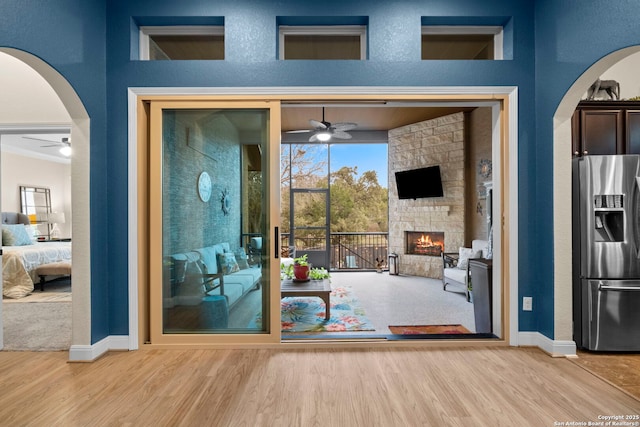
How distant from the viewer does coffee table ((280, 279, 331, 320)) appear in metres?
3.90

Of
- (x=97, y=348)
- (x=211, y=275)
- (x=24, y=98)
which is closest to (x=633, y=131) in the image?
(x=211, y=275)

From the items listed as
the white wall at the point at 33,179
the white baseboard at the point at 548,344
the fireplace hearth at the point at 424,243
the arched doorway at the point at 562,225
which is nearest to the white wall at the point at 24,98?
the arched doorway at the point at 562,225

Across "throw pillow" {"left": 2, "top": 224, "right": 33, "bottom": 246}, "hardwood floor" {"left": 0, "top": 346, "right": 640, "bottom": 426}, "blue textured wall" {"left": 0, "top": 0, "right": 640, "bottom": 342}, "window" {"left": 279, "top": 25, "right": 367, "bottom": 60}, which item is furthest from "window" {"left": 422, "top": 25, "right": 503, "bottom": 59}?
"throw pillow" {"left": 2, "top": 224, "right": 33, "bottom": 246}

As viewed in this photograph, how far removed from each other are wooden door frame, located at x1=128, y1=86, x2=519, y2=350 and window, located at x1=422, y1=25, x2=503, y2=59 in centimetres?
41

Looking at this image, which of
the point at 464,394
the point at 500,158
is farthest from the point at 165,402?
the point at 500,158

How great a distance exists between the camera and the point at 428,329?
152 inches

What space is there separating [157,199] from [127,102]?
2.80 ft

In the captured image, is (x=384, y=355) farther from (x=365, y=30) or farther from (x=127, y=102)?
(x=127, y=102)

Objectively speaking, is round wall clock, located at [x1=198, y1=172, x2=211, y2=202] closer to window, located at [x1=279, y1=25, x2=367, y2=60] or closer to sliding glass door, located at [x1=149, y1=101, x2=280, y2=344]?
sliding glass door, located at [x1=149, y1=101, x2=280, y2=344]

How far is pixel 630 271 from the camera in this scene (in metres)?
2.80

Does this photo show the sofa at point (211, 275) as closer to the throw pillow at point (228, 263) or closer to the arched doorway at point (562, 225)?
the throw pillow at point (228, 263)

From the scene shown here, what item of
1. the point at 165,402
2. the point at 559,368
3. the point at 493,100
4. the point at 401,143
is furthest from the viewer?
the point at 401,143

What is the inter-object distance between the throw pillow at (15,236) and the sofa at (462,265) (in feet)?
24.7

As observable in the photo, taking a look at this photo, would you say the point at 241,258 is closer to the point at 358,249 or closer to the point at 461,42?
the point at 461,42
